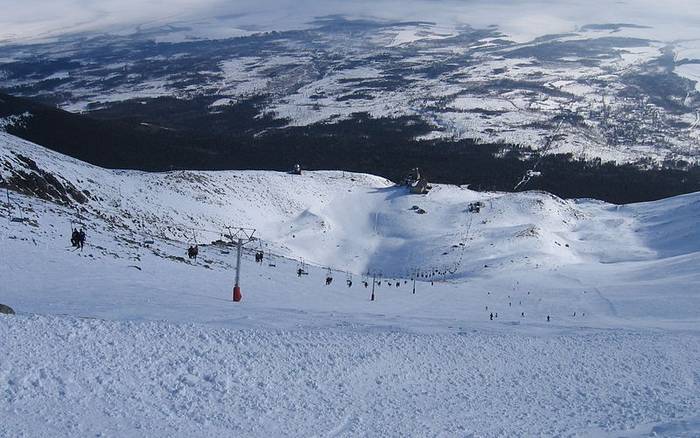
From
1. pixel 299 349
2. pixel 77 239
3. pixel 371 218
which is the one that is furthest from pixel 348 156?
pixel 299 349

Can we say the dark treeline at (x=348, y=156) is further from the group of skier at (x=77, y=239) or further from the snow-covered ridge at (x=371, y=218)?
the group of skier at (x=77, y=239)

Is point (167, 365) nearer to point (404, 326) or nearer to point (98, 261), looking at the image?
point (404, 326)

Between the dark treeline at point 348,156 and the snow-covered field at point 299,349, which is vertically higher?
the snow-covered field at point 299,349

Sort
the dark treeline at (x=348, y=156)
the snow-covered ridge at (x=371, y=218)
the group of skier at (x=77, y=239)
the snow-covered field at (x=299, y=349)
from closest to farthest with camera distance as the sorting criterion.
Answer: the snow-covered field at (x=299, y=349) < the group of skier at (x=77, y=239) < the snow-covered ridge at (x=371, y=218) < the dark treeline at (x=348, y=156)

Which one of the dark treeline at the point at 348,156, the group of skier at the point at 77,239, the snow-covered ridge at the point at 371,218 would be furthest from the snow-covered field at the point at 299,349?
the dark treeline at the point at 348,156

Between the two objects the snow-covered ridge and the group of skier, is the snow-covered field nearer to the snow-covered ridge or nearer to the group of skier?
the group of skier

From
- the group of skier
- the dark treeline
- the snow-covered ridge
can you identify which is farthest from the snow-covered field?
the dark treeline

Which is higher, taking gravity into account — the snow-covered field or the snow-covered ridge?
the snow-covered field

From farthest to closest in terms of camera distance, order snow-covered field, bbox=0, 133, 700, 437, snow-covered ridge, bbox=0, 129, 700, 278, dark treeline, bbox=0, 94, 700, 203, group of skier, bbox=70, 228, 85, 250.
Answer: dark treeline, bbox=0, 94, 700, 203 → snow-covered ridge, bbox=0, 129, 700, 278 → group of skier, bbox=70, 228, 85, 250 → snow-covered field, bbox=0, 133, 700, 437

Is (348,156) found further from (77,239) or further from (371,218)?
(77,239)
